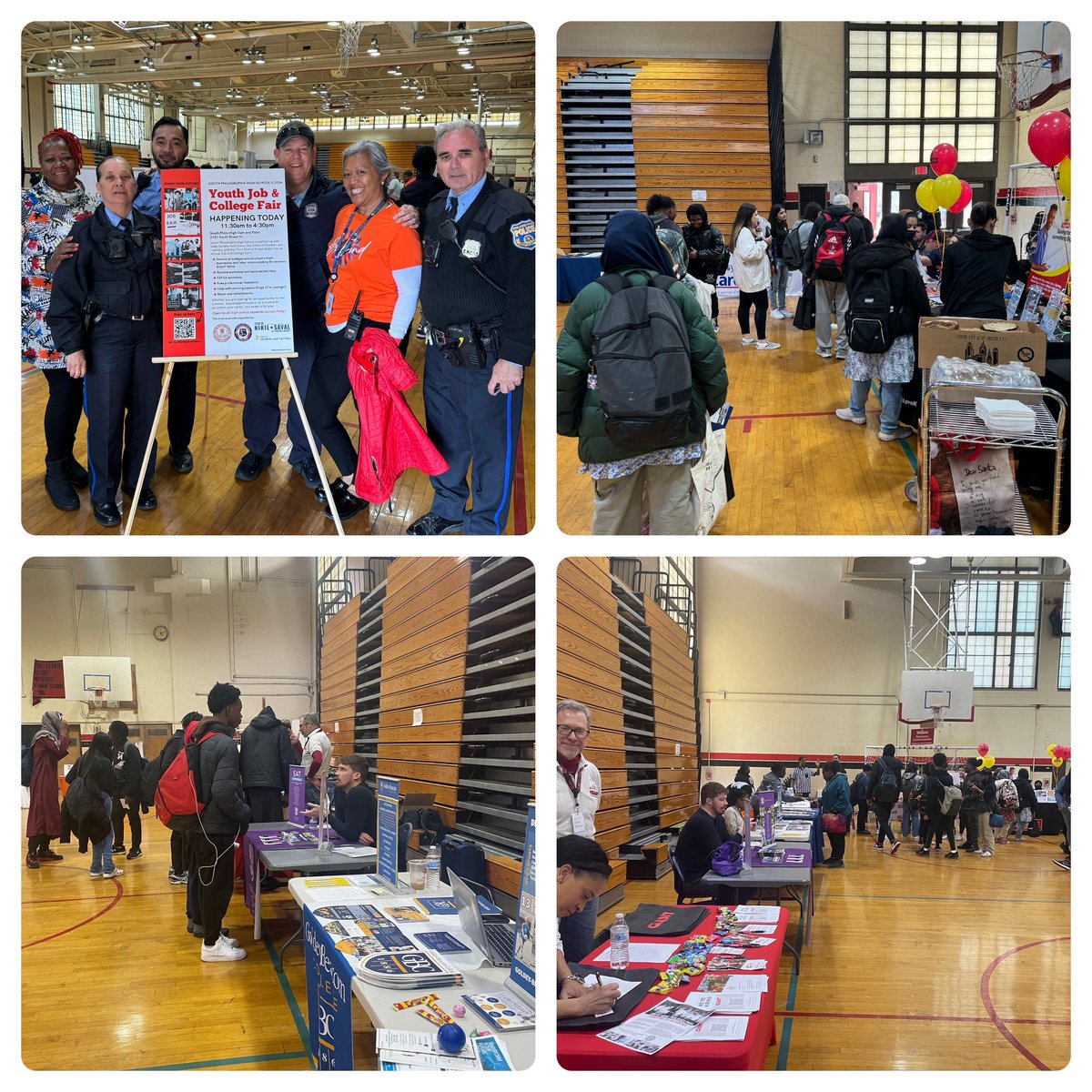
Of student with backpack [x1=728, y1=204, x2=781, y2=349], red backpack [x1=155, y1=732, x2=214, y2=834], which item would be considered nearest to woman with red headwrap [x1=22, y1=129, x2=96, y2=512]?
red backpack [x1=155, y1=732, x2=214, y2=834]

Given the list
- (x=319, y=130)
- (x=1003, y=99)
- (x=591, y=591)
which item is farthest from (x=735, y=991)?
(x=1003, y=99)

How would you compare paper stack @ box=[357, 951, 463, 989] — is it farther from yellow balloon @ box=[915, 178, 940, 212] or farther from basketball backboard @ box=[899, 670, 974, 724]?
yellow balloon @ box=[915, 178, 940, 212]

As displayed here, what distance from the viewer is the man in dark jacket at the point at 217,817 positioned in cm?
386

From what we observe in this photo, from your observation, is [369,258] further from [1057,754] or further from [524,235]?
[1057,754]

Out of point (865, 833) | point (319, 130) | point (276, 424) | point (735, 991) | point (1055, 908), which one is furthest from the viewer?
point (865, 833)

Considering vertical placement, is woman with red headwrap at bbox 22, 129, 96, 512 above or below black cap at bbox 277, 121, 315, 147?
below

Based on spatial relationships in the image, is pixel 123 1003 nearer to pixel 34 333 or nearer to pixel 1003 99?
pixel 34 333

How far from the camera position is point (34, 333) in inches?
143

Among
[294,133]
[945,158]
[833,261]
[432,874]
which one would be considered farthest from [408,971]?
[945,158]

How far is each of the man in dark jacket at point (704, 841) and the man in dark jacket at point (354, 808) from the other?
1.46 meters

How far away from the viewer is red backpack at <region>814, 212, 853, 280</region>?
20.6ft

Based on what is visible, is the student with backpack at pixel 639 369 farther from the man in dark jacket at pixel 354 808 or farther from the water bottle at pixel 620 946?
the man in dark jacket at pixel 354 808

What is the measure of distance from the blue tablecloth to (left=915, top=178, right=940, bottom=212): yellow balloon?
2.17 meters

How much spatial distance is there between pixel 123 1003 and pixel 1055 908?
3.44 meters
